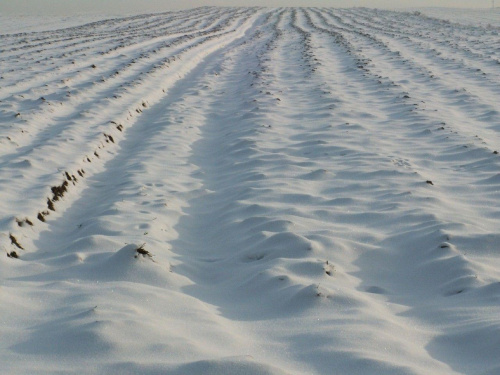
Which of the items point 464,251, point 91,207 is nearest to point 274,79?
point 91,207

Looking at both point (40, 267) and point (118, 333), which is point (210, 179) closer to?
point (40, 267)

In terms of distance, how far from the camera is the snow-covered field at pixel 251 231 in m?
3.24

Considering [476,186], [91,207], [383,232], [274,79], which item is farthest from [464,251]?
[274,79]

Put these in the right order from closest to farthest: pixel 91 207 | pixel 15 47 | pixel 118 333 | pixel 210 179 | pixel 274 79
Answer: pixel 118 333 < pixel 91 207 < pixel 210 179 < pixel 274 79 < pixel 15 47

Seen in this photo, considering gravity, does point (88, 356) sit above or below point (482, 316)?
above

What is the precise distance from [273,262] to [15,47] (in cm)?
2029

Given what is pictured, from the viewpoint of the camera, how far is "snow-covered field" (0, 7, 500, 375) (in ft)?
10.6

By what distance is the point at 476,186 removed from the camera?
21.1 ft

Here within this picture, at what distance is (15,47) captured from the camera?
2184 centimetres

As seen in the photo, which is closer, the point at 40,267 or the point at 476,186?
the point at 40,267

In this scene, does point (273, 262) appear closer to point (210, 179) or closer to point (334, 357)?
point (334, 357)

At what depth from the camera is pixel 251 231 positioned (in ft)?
17.4

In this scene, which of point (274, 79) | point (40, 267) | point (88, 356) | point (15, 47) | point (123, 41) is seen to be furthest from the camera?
point (123, 41)

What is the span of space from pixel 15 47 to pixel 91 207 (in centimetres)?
1809
